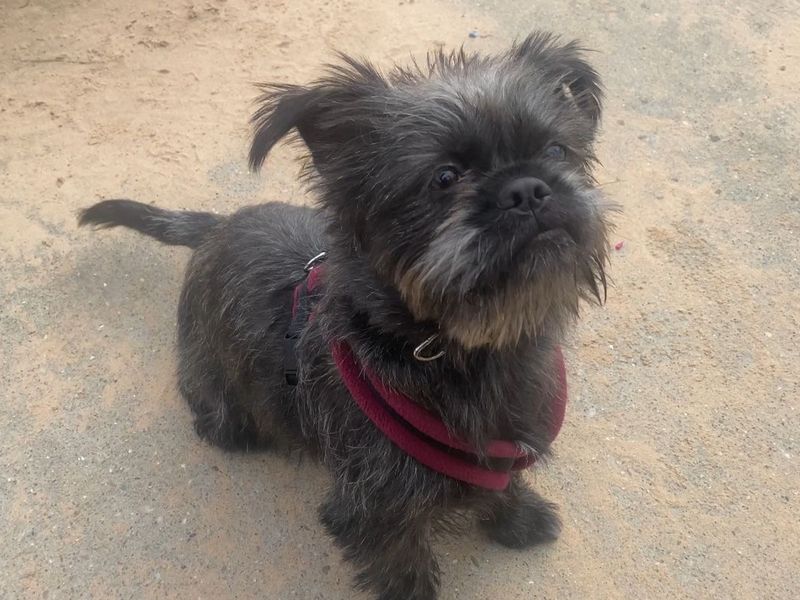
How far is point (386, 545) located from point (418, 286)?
127 cm

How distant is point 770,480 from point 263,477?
252 centimetres

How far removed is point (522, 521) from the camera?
10.3 ft

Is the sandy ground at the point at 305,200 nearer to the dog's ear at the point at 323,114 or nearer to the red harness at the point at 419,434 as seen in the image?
the red harness at the point at 419,434

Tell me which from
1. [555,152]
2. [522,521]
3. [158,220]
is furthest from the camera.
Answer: [158,220]

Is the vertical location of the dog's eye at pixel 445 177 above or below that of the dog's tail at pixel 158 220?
above

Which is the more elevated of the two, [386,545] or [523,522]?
[386,545]

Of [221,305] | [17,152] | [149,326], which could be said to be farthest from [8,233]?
[221,305]

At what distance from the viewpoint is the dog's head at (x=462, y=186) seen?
1.91 m

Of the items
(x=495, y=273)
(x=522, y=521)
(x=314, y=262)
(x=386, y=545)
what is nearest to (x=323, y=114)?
(x=314, y=262)

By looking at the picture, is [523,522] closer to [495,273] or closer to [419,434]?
[419,434]

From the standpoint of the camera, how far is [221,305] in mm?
2980

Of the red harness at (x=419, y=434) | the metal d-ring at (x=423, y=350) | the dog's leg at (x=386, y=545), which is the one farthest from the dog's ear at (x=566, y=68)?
the dog's leg at (x=386, y=545)

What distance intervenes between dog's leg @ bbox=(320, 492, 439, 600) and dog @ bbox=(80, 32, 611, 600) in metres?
0.01

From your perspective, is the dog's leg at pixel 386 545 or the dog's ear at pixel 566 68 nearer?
the dog's ear at pixel 566 68
